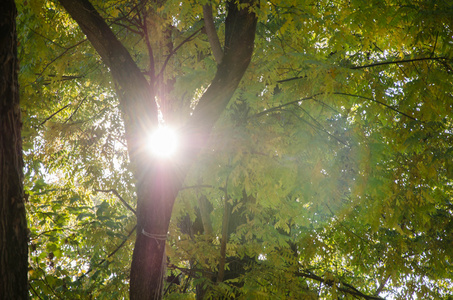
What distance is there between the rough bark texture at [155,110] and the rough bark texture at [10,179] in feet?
4.89

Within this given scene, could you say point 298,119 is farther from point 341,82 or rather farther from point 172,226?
point 172,226

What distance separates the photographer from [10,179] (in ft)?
7.16

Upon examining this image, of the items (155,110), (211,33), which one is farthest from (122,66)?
(211,33)

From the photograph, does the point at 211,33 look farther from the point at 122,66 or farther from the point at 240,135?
the point at 240,135

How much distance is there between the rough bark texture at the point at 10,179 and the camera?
2090mm

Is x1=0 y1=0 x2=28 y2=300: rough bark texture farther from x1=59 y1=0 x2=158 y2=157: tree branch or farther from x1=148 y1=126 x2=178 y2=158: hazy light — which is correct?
x1=148 y1=126 x2=178 y2=158: hazy light

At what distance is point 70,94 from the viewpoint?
8.40 metres

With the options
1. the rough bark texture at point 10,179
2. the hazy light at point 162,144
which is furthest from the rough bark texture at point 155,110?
the rough bark texture at point 10,179

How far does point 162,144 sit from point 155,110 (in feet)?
1.33

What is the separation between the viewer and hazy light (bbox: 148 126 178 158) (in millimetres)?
3961

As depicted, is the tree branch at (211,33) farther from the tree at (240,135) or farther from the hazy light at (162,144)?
the hazy light at (162,144)

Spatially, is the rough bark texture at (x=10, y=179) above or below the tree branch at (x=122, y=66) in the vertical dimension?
below

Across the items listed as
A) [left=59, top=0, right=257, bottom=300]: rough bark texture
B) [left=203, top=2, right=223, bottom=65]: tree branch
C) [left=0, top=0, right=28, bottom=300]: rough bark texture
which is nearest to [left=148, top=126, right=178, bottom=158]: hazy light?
[left=59, top=0, right=257, bottom=300]: rough bark texture

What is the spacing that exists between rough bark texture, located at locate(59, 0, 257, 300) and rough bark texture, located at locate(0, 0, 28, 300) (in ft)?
4.89
